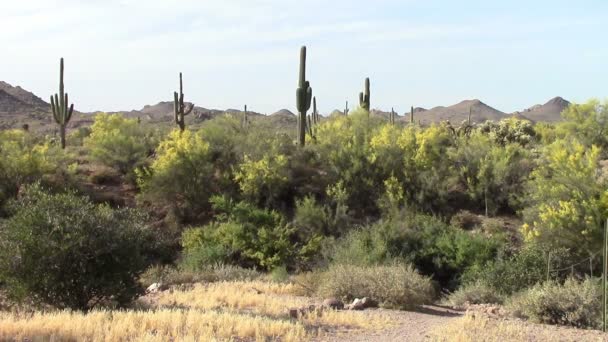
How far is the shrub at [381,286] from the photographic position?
16859 mm

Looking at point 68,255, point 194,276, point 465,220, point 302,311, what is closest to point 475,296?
point 302,311

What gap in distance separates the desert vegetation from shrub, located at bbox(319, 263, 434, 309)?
0.05 metres

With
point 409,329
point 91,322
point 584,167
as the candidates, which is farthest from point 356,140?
point 91,322

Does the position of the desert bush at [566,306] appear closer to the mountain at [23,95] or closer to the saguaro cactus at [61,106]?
the saguaro cactus at [61,106]

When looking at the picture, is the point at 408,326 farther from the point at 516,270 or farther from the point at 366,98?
the point at 366,98

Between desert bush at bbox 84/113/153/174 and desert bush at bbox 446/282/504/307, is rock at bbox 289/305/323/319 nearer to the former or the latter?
desert bush at bbox 446/282/504/307

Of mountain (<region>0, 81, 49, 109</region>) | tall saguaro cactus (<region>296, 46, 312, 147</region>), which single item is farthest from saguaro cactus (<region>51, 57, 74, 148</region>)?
mountain (<region>0, 81, 49, 109</region>)

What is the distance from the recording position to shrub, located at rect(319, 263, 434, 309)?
16.9 metres

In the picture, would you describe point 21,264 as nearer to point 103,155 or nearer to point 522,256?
point 522,256

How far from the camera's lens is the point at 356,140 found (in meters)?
33.4

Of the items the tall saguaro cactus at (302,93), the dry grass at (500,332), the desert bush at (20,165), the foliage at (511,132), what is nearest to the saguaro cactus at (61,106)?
the desert bush at (20,165)

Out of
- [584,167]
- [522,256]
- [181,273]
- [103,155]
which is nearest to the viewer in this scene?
[181,273]

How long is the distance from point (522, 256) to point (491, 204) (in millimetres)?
7447

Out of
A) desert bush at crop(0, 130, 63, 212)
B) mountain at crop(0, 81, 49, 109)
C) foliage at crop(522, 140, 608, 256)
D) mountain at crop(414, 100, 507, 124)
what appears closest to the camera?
foliage at crop(522, 140, 608, 256)
